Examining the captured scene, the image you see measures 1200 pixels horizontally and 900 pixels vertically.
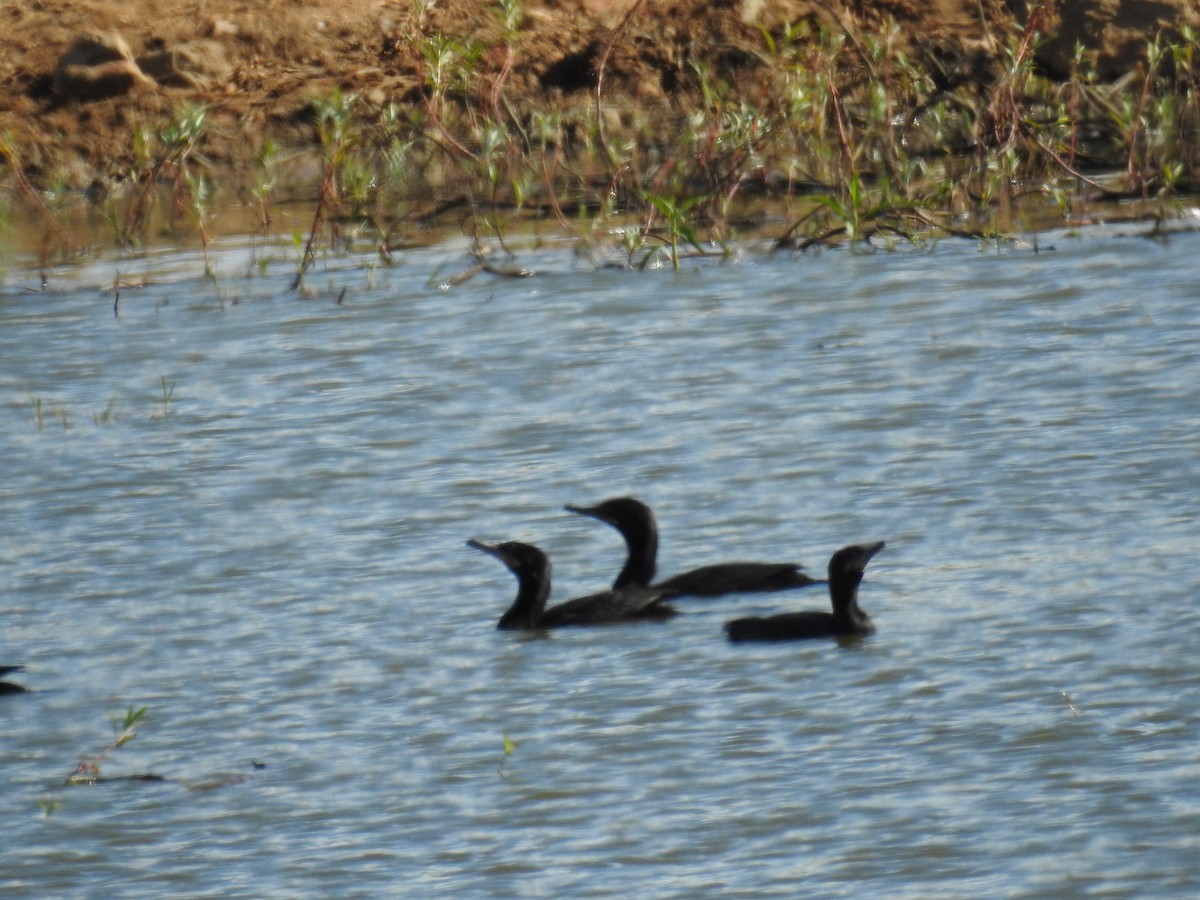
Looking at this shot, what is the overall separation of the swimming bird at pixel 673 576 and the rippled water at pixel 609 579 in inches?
3.0

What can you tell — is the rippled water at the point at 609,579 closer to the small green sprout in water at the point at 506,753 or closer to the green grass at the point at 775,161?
the small green sprout in water at the point at 506,753

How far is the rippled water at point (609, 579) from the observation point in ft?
19.1

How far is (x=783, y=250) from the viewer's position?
1493cm

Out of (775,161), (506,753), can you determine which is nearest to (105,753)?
(506,753)

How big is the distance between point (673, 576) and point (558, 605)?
608 millimetres

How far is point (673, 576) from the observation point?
8.39m

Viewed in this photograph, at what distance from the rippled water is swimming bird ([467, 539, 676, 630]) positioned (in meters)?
0.07

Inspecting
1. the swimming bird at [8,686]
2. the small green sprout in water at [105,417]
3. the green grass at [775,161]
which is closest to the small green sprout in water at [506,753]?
the swimming bird at [8,686]

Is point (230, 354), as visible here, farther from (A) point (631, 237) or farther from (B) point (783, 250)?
(B) point (783, 250)

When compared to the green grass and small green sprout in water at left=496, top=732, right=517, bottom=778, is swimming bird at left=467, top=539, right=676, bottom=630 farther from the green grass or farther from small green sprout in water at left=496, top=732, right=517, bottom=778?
the green grass

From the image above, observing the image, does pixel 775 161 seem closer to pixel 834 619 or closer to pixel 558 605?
pixel 558 605

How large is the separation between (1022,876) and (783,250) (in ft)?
32.1

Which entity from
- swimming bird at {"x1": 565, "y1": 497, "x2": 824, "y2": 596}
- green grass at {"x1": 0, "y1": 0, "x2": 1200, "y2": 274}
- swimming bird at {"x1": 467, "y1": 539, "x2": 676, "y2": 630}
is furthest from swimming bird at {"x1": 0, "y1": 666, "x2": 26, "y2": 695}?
green grass at {"x1": 0, "y1": 0, "x2": 1200, "y2": 274}

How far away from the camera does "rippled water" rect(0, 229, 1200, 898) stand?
581 centimetres
